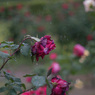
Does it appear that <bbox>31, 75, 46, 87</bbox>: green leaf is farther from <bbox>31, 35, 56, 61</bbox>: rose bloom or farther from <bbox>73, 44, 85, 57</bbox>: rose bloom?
<bbox>73, 44, 85, 57</bbox>: rose bloom

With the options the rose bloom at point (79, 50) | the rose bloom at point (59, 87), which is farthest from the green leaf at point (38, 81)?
the rose bloom at point (79, 50)

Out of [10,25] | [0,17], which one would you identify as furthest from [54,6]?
[0,17]

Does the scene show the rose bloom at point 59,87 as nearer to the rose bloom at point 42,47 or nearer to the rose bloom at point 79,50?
the rose bloom at point 42,47

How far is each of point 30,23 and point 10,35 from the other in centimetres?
53

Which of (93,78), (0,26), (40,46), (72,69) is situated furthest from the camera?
(0,26)

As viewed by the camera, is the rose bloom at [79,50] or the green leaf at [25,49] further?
the rose bloom at [79,50]

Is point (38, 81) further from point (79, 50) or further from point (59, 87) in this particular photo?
point (79, 50)

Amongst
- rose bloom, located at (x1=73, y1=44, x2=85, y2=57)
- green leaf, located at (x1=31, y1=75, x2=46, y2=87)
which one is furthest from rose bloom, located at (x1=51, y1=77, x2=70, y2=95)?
rose bloom, located at (x1=73, y1=44, x2=85, y2=57)

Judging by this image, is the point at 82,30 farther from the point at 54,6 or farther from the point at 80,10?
the point at 54,6

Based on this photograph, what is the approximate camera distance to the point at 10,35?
4762 millimetres

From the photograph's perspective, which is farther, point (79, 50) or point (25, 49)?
point (79, 50)

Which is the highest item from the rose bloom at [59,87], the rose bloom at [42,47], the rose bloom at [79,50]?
the rose bloom at [79,50]

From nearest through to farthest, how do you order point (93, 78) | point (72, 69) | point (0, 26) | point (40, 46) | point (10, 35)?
point (40, 46)
point (72, 69)
point (93, 78)
point (10, 35)
point (0, 26)

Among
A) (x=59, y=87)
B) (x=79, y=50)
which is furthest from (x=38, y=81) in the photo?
(x=79, y=50)
